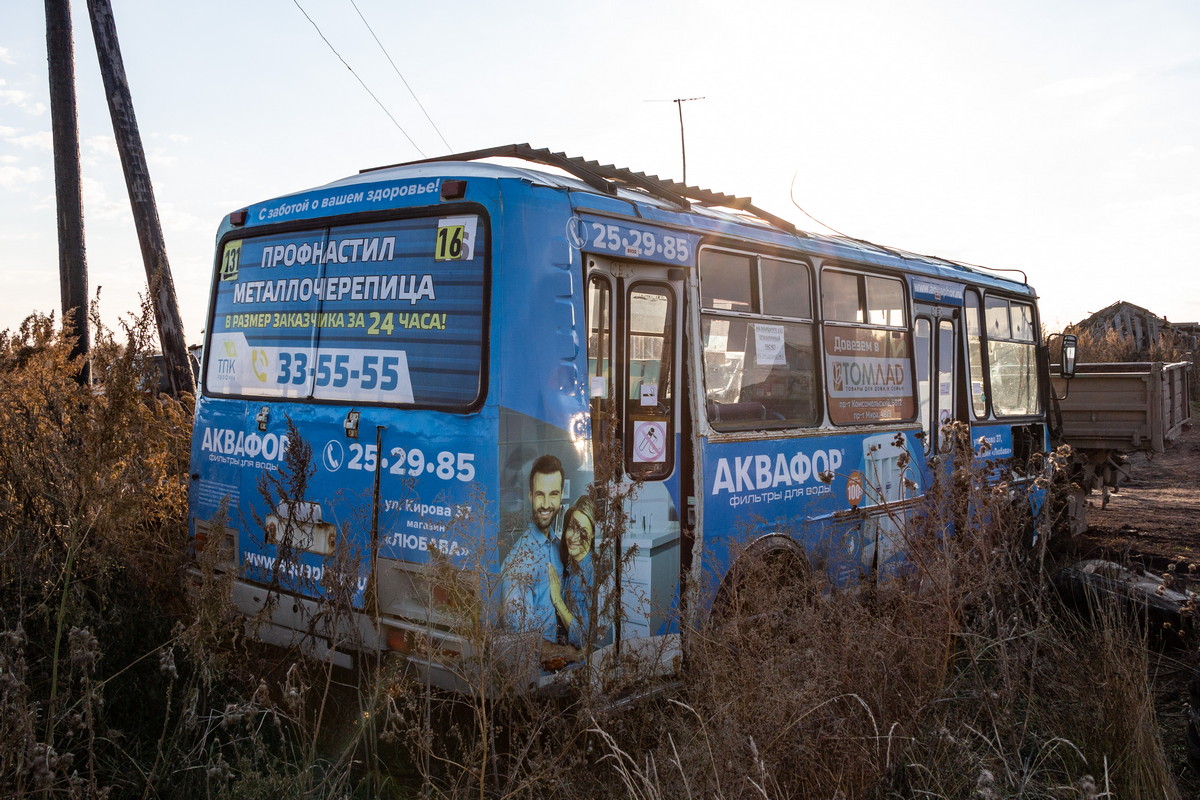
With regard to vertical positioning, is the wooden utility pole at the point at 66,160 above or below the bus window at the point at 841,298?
above

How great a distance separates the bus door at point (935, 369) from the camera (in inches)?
298

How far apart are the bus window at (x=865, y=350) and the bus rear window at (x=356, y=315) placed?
299 centimetres

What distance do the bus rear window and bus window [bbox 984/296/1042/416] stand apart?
615cm

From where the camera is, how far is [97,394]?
448 cm

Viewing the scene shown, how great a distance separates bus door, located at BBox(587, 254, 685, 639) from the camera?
4.67m

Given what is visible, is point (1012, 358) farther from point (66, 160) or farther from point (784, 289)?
point (66, 160)

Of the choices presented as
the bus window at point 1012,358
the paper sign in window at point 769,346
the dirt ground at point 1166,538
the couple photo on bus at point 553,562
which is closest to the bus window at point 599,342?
the couple photo on bus at point 553,562

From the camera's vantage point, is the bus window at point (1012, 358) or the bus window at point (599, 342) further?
the bus window at point (1012, 358)

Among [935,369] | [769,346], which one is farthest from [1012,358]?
[769,346]

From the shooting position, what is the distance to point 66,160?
921 centimetres

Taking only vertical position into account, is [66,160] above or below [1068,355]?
above

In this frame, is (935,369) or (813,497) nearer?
(813,497)

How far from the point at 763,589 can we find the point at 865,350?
3252 millimetres

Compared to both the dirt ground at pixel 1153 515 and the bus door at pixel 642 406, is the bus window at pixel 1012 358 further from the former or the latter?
the bus door at pixel 642 406
